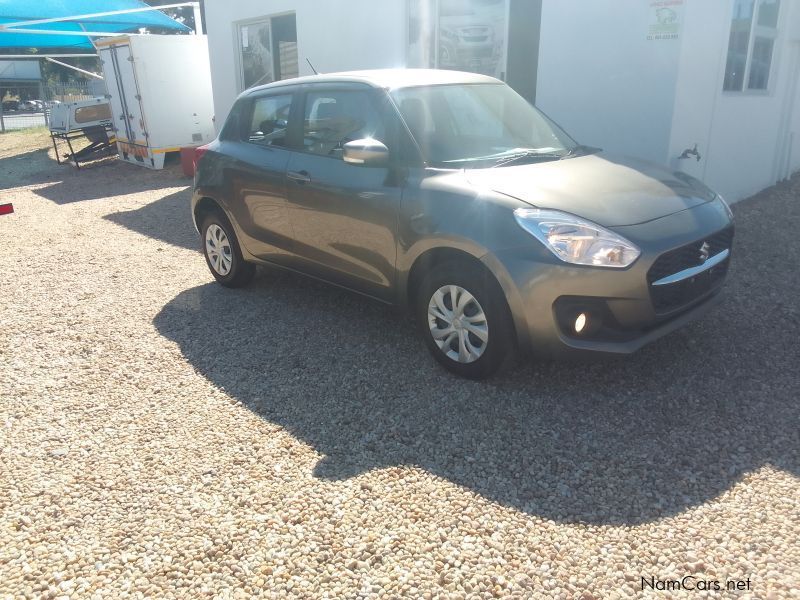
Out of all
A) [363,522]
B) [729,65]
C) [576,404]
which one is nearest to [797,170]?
[729,65]

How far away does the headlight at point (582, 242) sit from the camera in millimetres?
3273

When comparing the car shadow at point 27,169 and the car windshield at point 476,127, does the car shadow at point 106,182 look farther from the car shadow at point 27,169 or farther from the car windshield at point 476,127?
the car windshield at point 476,127

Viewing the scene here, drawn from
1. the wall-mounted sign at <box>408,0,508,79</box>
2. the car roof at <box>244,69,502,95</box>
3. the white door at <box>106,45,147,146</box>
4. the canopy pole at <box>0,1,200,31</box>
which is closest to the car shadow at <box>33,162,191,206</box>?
the white door at <box>106,45,147,146</box>

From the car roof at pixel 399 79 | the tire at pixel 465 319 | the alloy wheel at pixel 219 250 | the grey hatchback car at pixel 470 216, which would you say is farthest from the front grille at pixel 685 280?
the alloy wheel at pixel 219 250

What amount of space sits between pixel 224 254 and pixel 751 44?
657cm

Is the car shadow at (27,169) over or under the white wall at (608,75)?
under

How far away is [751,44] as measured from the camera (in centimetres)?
769

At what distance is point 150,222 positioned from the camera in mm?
8859

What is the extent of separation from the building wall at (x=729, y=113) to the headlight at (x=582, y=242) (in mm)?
3870

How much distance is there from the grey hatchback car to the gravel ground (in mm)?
446

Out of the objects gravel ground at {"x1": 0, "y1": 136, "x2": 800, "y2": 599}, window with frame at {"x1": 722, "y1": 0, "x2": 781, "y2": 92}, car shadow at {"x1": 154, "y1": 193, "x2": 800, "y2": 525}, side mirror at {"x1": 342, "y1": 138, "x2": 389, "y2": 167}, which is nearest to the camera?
gravel ground at {"x1": 0, "y1": 136, "x2": 800, "y2": 599}

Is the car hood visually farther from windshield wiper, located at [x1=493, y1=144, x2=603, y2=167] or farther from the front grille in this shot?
the front grille

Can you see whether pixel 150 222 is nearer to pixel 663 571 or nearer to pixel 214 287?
pixel 214 287

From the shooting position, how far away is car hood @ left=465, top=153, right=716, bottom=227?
3430 millimetres
